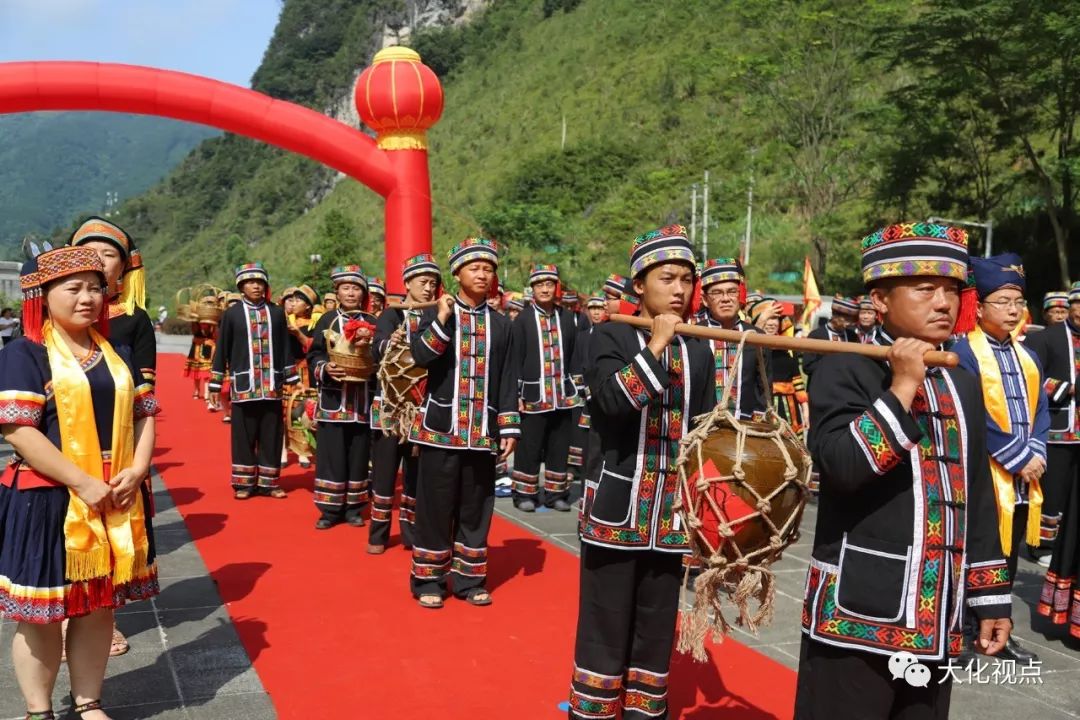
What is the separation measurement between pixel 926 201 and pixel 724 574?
26.2 m

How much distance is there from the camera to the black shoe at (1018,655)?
4.71 meters

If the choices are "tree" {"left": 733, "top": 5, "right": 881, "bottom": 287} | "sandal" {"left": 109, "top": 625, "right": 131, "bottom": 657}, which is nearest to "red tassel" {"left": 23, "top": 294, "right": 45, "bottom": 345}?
"sandal" {"left": 109, "top": 625, "right": 131, "bottom": 657}

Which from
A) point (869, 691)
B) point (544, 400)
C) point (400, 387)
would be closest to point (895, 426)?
point (869, 691)

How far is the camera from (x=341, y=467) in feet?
23.2

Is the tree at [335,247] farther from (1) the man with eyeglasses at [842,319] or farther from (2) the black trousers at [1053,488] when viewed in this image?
(2) the black trousers at [1053,488]

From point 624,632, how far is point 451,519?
6.92ft

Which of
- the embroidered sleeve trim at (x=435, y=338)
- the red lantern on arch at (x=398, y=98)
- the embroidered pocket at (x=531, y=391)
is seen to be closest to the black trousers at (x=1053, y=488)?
the embroidered pocket at (x=531, y=391)

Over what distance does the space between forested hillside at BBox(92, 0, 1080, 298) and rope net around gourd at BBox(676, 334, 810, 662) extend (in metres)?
19.3

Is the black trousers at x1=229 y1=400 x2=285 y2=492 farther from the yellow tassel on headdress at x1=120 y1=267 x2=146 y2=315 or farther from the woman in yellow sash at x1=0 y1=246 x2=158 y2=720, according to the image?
the woman in yellow sash at x1=0 y1=246 x2=158 y2=720

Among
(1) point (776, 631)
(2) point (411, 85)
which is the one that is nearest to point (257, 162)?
(2) point (411, 85)

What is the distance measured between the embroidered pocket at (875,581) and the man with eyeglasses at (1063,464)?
10.0 feet

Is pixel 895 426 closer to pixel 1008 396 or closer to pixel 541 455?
pixel 1008 396

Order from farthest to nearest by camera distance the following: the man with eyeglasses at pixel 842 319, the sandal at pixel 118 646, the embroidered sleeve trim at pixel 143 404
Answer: the man with eyeglasses at pixel 842 319, the sandal at pixel 118 646, the embroidered sleeve trim at pixel 143 404

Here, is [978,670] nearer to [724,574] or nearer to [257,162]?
[724,574]
